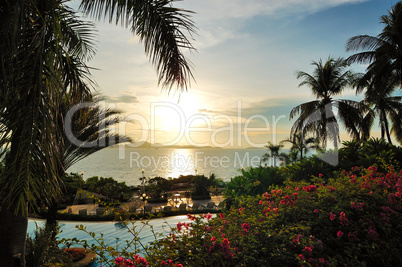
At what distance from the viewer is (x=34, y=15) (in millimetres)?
3604

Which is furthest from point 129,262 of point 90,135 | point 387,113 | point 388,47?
point 387,113

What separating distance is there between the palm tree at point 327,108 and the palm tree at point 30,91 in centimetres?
2019

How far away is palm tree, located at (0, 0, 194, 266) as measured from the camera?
2.91 meters

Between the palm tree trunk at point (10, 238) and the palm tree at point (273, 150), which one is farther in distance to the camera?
the palm tree at point (273, 150)

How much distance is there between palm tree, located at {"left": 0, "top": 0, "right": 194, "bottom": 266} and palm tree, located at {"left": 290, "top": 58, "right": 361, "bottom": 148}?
66.2ft

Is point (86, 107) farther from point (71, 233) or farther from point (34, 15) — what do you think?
point (71, 233)

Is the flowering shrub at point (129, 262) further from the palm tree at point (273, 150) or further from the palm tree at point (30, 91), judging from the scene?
the palm tree at point (273, 150)

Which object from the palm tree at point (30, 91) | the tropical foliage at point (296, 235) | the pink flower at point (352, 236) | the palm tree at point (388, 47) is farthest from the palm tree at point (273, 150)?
the palm tree at point (30, 91)

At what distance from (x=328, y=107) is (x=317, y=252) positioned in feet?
69.4

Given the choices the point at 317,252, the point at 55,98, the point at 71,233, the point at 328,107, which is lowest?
the point at 71,233

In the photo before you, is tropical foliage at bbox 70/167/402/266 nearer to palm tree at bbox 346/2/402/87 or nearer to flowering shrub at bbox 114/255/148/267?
flowering shrub at bbox 114/255/148/267

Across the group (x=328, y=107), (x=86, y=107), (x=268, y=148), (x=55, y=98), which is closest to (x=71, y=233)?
(x=86, y=107)

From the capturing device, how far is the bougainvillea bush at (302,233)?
283 centimetres

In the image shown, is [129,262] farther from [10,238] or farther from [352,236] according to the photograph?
[352,236]
